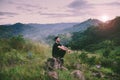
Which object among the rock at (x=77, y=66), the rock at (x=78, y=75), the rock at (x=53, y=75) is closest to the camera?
the rock at (x=53, y=75)

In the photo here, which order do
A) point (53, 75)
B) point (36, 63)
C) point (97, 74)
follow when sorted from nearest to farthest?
point (53, 75) → point (36, 63) → point (97, 74)

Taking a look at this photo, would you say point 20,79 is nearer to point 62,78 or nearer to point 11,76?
point 11,76

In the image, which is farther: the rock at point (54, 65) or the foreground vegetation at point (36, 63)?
the rock at point (54, 65)

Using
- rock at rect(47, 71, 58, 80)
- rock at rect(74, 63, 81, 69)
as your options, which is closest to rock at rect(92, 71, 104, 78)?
rock at rect(74, 63, 81, 69)

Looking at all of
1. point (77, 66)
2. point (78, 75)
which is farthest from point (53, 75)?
point (77, 66)

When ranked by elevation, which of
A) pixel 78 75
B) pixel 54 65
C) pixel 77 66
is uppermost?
pixel 54 65

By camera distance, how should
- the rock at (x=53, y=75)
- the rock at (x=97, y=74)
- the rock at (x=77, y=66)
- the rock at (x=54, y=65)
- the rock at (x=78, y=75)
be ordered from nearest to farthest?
1. the rock at (x=53, y=75)
2. the rock at (x=78, y=75)
3. the rock at (x=54, y=65)
4. the rock at (x=97, y=74)
5. the rock at (x=77, y=66)

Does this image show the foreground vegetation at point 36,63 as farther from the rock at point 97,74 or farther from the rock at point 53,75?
the rock at point 53,75

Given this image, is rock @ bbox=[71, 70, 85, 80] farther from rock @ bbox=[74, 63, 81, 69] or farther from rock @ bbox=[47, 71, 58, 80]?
rock @ bbox=[74, 63, 81, 69]

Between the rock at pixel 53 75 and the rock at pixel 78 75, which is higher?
the rock at pixel 53 75

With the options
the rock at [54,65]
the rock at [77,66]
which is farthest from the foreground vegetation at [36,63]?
the rock at [54,65]

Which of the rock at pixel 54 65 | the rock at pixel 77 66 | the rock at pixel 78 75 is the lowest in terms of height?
Result: the rock at pixel 78 75

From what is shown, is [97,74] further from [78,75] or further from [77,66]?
[78,75]

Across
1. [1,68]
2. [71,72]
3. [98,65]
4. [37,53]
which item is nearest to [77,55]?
[98,65]
